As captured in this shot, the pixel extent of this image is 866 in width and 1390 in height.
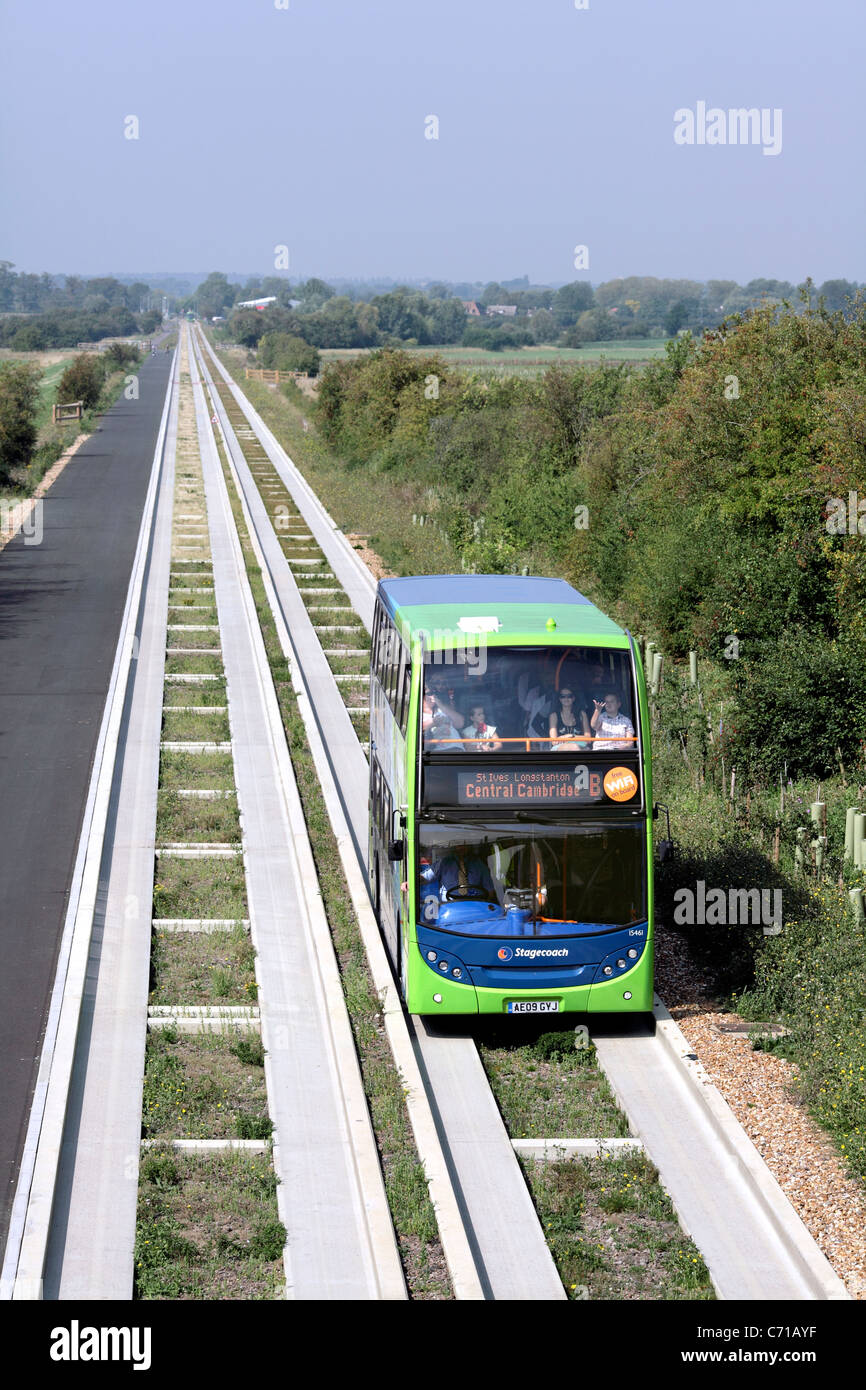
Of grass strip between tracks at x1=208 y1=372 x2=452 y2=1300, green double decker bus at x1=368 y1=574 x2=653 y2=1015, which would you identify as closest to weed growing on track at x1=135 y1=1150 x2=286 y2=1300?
grass strip between tracks at x1=208 y1=372 x2=452 y2=1300

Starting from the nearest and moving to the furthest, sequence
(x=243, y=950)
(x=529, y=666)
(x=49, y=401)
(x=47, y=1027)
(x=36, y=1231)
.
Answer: (x=36, y=1231) → (x=529, y=666) → (x=47, y=1027) → (x=243, y=950) → (x=49, y=401)

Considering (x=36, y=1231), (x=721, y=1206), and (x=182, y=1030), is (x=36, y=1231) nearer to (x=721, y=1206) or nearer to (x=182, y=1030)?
(x=182, y=1030)

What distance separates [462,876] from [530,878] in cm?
53

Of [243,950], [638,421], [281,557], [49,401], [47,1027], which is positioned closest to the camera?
[47,1027]

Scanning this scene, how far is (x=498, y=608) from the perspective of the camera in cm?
1295

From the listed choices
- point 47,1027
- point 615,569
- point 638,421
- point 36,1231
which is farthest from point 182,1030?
point 638,421

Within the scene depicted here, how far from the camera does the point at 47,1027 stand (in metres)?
12.8

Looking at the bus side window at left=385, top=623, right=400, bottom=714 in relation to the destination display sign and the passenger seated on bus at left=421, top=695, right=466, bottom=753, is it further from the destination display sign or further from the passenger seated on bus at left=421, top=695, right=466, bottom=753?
the destination display sign

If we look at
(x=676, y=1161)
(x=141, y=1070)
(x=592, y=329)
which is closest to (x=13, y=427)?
(x=141, y=1070)

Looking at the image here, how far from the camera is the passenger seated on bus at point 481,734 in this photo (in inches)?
464

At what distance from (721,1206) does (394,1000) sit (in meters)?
3.95

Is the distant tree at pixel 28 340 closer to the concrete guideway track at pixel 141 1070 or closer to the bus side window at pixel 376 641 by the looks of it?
the concrete guideway track at pixel 141 1070

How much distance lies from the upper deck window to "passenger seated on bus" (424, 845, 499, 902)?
2.69 feet

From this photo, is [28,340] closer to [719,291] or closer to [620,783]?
[719,291]
